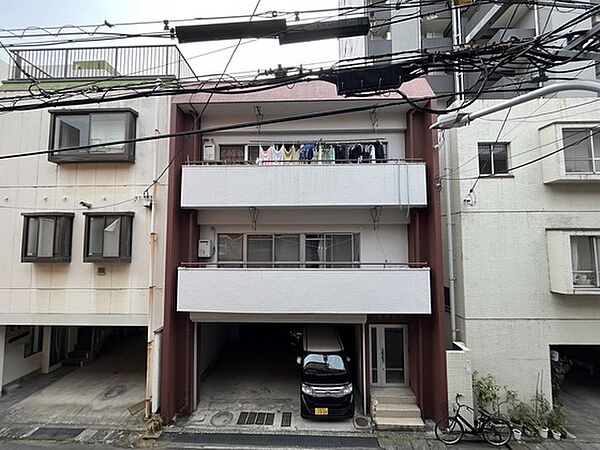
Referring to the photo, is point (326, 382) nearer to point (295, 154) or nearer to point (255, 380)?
point (255, 380)

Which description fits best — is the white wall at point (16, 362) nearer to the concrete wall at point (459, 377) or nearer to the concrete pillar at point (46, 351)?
the concrete pillar at point (46, 351)

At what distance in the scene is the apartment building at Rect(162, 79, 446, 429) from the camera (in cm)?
795

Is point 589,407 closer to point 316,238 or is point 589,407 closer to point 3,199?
point 316,238

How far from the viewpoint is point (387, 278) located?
7918 mm

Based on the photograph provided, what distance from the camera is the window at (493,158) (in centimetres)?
859

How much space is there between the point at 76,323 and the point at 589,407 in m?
13.0

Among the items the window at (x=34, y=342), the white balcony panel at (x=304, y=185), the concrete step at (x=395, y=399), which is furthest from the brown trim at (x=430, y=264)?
the window at (x=34, y=342)

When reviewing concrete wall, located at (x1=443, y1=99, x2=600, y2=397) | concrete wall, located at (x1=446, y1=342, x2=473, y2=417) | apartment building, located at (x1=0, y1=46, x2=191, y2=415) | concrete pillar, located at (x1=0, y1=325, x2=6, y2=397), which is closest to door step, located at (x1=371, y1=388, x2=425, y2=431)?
concrete wall, located at (x1=446, y1=342, x2=473, y2=417)

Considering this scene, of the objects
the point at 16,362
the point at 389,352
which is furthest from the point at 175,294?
the point at 16,362

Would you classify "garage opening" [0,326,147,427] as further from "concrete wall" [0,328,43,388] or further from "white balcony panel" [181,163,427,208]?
"white balcony panel" [181,163,427,208]

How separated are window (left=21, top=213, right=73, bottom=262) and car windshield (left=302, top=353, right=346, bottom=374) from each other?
6412 mm

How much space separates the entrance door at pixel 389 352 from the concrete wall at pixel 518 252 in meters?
1.53

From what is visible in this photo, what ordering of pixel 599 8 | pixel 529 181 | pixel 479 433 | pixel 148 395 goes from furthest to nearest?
pixel 529 181
pixel 148 395
pixel 479 433
pixel 599 8

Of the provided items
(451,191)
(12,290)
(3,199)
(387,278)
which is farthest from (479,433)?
(3,199)
